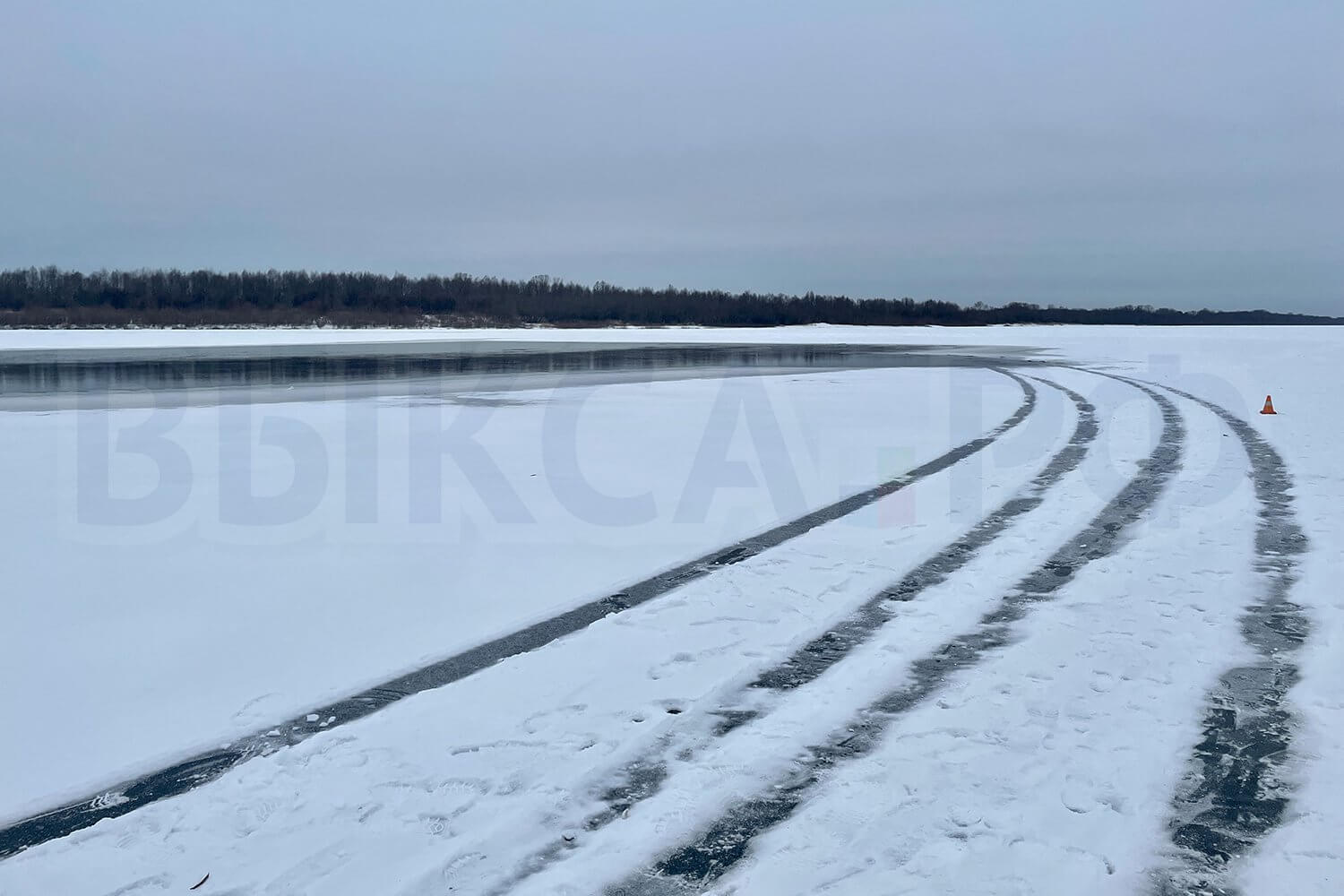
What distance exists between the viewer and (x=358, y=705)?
388 centimetres

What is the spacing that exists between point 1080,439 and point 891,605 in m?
7.86

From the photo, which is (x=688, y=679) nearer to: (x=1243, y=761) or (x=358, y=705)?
(x=358, y=705)

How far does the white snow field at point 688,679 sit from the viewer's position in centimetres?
280

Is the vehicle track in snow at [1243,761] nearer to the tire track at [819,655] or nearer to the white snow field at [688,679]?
the white snow field at [688,679]

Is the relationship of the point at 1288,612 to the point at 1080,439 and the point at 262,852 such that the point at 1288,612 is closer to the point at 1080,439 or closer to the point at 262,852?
the point at 262,852

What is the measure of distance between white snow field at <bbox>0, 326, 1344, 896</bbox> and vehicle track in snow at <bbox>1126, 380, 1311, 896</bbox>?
0.7 inches

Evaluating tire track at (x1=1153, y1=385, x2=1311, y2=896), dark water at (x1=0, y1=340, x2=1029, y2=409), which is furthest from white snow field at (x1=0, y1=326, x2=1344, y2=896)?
Result: dark water at (x1=0, y1=340, x2=1029, y2=409)

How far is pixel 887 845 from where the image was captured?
2822mm

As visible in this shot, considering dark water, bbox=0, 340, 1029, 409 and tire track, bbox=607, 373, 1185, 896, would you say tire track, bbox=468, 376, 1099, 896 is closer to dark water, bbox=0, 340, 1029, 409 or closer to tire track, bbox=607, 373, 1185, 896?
tire track, bbox=607, 373, 1185, 896

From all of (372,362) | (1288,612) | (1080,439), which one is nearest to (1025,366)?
(1080,439)

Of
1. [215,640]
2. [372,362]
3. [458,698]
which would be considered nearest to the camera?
[458,698]

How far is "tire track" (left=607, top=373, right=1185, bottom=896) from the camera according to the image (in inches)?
107

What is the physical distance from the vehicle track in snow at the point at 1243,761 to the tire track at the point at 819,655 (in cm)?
155

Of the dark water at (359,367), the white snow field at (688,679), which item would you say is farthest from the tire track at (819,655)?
the dark water at (359,367)
